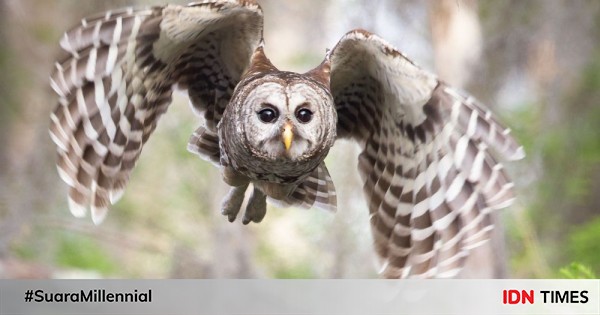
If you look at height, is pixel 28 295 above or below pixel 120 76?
below

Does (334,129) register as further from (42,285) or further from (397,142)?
(42,285)

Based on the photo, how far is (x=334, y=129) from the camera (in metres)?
3.54

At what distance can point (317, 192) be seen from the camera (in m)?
4.10

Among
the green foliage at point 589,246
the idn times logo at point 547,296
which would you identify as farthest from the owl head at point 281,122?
the green foliage at point 589,246

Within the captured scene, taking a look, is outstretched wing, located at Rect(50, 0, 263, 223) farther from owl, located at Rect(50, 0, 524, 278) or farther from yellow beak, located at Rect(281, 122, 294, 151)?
yellow beak, located at Rect(281, 122, 294, 151)

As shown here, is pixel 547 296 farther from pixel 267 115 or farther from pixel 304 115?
pixel 267 115

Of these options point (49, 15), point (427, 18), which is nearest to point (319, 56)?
point (427, 18)

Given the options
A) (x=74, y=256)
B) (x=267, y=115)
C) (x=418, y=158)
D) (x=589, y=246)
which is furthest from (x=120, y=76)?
(x=74, y=256)

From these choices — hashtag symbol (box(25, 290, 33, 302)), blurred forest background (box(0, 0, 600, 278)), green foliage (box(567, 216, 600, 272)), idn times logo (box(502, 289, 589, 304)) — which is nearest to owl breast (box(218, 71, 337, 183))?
idn times logo (box(502, 289, 589, 304))

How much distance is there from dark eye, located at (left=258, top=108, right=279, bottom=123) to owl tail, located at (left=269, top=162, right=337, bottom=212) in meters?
0.68

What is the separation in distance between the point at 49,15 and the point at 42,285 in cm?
501

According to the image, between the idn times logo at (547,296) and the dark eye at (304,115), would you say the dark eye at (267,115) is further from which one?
the idn times logo at (547,296)

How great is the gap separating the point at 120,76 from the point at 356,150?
2.96 meters

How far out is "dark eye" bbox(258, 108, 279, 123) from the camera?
3414 millimetres
